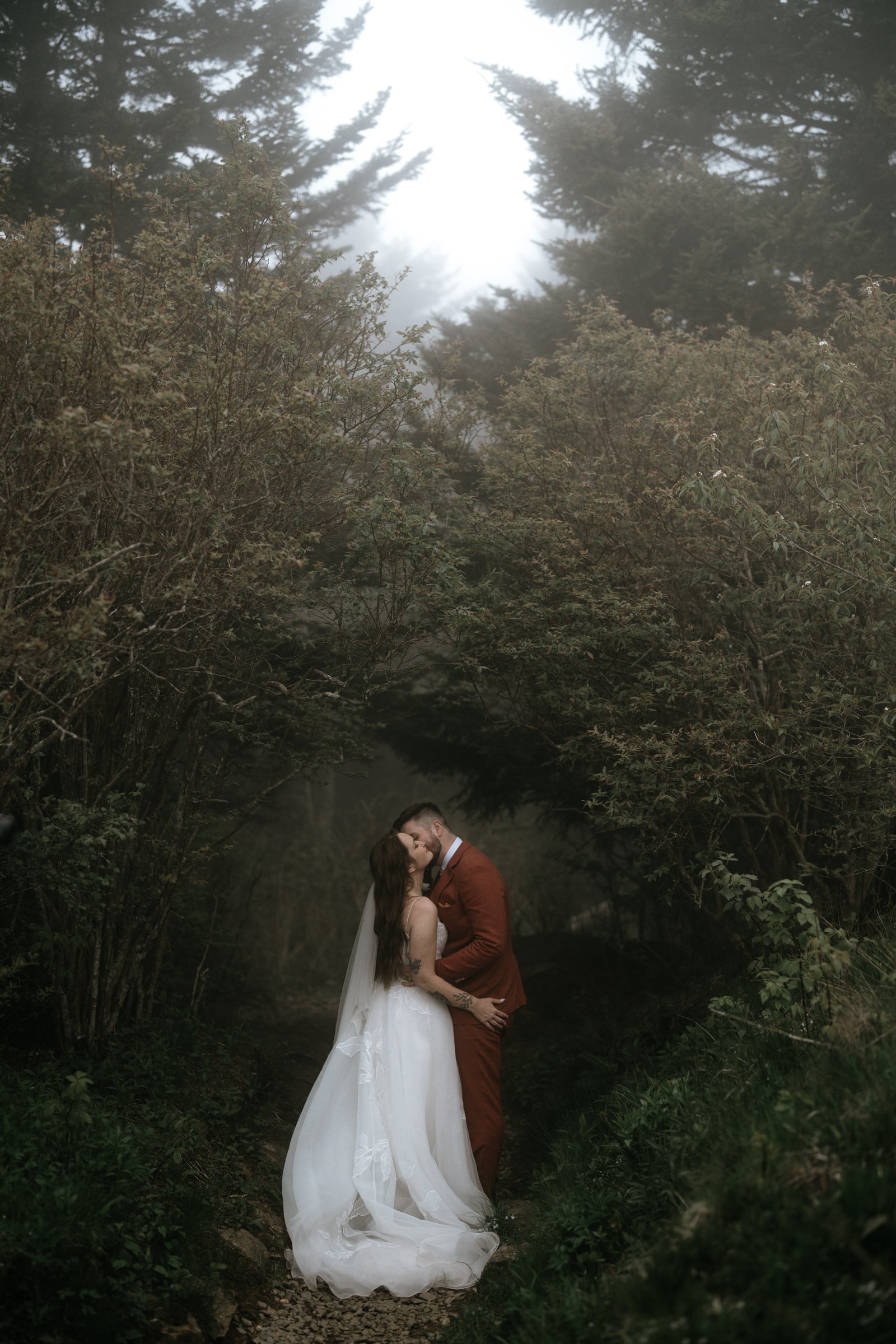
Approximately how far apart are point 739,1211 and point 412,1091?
2.45m

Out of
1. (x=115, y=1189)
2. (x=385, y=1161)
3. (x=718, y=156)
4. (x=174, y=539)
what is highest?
(x=718, y=156)

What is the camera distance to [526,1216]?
521 centimetres

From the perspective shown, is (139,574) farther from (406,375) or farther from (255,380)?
(406,375)

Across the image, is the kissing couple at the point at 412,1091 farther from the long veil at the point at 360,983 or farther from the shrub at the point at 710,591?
the shrub at the point at 710,591

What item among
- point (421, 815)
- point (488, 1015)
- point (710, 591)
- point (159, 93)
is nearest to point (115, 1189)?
point (488, 1015)

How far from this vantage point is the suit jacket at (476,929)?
5590 millimetres

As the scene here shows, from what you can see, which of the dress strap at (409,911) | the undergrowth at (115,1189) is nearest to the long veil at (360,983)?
the dress strap at (409,911)

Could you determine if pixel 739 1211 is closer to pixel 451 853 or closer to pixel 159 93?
pixel 451 853

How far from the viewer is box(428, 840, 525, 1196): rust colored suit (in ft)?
17.5

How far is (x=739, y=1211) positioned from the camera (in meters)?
3.03

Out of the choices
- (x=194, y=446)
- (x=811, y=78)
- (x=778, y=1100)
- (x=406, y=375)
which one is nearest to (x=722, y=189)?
(x=811, y=78)

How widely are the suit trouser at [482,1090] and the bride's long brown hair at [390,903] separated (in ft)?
1.57

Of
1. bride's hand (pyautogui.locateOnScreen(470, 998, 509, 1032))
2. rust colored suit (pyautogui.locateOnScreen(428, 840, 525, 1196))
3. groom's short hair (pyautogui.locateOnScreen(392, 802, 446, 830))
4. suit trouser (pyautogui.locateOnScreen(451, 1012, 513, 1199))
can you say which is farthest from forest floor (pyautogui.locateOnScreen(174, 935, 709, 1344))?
groom's short hair (pyautogui.locateOnScreen(392, 802, 446, 830))

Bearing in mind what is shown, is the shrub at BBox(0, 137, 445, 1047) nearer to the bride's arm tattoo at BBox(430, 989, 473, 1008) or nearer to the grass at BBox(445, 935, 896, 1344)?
the bride's arm tattoo at BBox(430, 989, 473, 1008)
